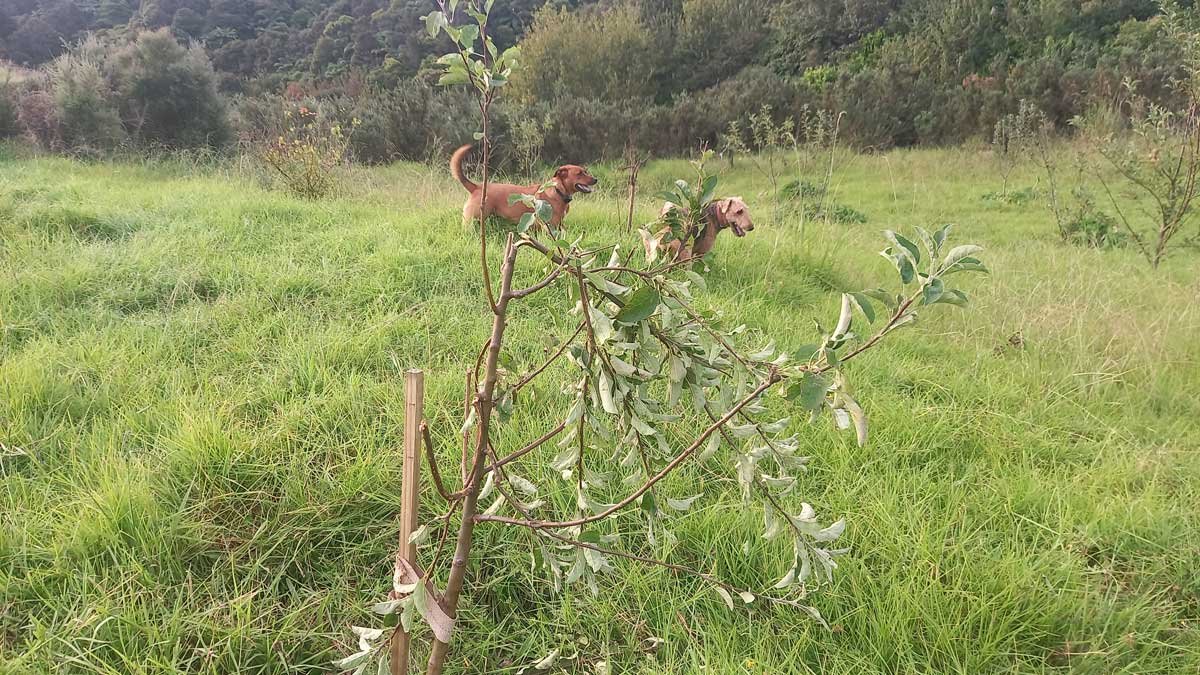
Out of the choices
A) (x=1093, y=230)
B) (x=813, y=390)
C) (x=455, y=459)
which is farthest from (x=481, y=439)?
(x=1093, y=230)

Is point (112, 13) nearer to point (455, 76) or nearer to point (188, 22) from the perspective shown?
point (188, 22)

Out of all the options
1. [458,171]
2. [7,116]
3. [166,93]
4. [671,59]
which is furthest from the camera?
[671,59]

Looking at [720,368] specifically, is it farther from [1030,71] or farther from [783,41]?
[783,41]

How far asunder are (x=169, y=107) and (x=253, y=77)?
11.3 m

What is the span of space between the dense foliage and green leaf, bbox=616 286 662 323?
7691 mm

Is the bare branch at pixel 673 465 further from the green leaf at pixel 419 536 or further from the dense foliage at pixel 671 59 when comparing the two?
the dense foliage at pixel 671 59

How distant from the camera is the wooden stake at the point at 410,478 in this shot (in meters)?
0.90

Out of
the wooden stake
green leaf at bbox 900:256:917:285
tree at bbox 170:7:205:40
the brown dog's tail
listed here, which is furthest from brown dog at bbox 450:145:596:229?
tree at bbox 170:7:205:40

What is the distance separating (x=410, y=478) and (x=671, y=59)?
20963mm

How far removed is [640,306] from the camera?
2.30ft

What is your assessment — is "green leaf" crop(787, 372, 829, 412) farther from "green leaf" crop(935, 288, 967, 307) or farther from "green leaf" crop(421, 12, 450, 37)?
"green leaf" crop(421, 12, 450, 37)

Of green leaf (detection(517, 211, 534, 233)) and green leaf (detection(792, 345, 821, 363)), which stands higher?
green leaf (detection(517, 211, 534, 233))

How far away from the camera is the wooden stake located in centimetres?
90

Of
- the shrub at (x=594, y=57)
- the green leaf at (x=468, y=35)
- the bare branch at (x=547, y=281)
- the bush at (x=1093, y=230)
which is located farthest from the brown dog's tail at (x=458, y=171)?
the shrub at (x=594, y=57)
